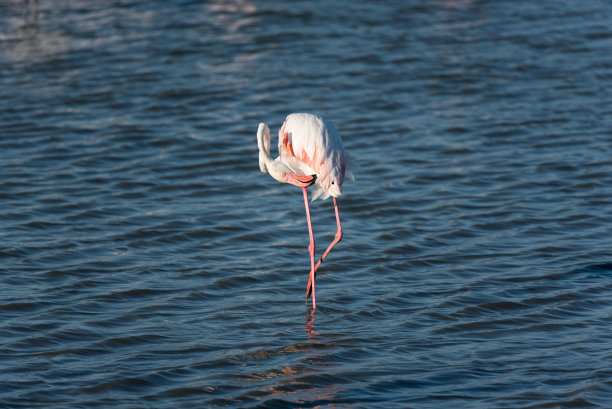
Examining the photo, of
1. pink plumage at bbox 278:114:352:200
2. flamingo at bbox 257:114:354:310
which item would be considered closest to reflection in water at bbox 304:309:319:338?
flamingo at bbox 257:114:354:310

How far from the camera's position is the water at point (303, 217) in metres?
5.28

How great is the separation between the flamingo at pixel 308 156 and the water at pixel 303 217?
2.64ft

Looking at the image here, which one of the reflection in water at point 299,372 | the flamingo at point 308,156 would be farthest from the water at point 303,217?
the flamingo at point 308,156

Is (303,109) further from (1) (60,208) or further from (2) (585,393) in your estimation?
(2) (585,393)

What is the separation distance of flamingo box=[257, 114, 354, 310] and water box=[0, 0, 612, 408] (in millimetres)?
805

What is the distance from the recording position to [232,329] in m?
5.85

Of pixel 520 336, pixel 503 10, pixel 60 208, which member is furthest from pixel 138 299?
pixel 503 10

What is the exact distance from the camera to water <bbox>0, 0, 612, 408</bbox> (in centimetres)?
528

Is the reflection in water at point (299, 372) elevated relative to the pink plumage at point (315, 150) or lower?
lower

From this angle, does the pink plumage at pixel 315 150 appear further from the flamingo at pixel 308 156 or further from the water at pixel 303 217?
the water at pixel 303 217

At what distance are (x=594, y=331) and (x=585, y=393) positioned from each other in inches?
32.9

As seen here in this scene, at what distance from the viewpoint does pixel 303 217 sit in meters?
8.04

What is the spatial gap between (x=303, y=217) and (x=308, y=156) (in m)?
1.70

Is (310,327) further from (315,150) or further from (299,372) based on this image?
(315,150)
